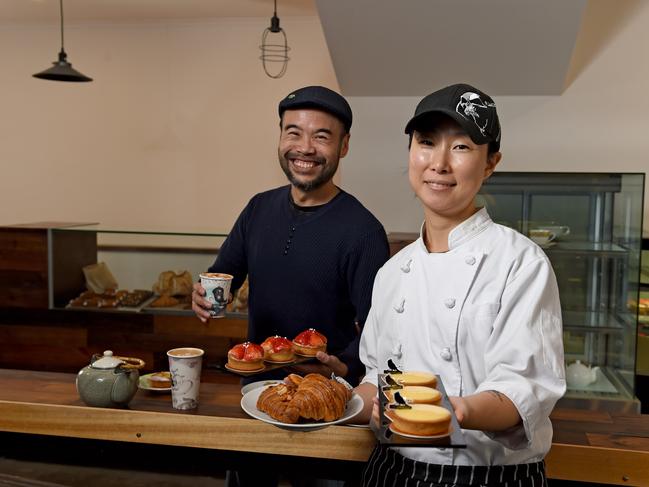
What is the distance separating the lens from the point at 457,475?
4.31 ft

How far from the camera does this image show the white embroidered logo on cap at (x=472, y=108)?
1.31 meters

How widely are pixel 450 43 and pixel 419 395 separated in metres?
2.96

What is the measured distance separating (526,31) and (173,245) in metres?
2.33

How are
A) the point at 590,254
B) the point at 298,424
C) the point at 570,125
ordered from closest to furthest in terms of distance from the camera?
the point at 298,424
the point at 590,254
the point at 570,125

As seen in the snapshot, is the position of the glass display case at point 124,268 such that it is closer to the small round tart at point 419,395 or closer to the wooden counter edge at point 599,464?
the wooden counter edge at point 599,464

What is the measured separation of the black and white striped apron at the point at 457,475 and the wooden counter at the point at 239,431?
18 cm

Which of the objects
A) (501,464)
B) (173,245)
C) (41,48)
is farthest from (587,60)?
(41,48)

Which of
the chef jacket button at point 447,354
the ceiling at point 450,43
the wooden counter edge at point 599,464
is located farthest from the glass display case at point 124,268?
the chef jacket button at point 447,354

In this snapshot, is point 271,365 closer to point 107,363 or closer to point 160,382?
point 160,382

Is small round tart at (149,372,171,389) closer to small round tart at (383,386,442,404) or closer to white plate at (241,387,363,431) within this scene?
white plate at (241,387,363,431)

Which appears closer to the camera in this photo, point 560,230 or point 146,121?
point 560,230

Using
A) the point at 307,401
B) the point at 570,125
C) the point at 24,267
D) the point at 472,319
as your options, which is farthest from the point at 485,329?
the point at 570,125

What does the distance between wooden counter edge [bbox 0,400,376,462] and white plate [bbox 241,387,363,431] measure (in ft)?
0.19

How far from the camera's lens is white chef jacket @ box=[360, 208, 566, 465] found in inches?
47.9
